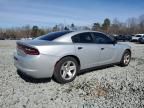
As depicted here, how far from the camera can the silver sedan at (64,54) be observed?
470 centimetres

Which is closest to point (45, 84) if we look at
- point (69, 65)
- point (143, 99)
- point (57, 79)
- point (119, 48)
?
point (57, 79)

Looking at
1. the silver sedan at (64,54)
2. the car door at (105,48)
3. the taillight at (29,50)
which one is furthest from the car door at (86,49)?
the taillight at (29,50)

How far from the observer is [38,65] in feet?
15.3

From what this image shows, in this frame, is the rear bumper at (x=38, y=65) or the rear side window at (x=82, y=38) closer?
the rear bumper at (x=38, y=65)

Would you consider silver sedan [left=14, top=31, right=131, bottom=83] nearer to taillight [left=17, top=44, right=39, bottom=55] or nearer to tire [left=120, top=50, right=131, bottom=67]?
taillight [left=17, top=44, right=39, bottom=55]

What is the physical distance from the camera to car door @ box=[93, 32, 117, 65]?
605 centimetres

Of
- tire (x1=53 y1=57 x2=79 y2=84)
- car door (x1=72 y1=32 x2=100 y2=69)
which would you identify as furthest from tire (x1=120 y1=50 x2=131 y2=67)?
tire (x1=53 y1=57 x2=79 y2=84)

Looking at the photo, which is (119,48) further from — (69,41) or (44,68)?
(44,68)

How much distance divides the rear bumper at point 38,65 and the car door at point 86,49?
0.91 metres

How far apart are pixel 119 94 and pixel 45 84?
1994 millimetres

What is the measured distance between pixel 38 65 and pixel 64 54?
0.78 m

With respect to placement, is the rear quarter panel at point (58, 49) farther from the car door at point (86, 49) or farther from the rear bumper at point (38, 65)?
the car door at point (86, 49)

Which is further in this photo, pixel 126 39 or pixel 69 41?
pixel 126 39

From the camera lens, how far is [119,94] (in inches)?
169
